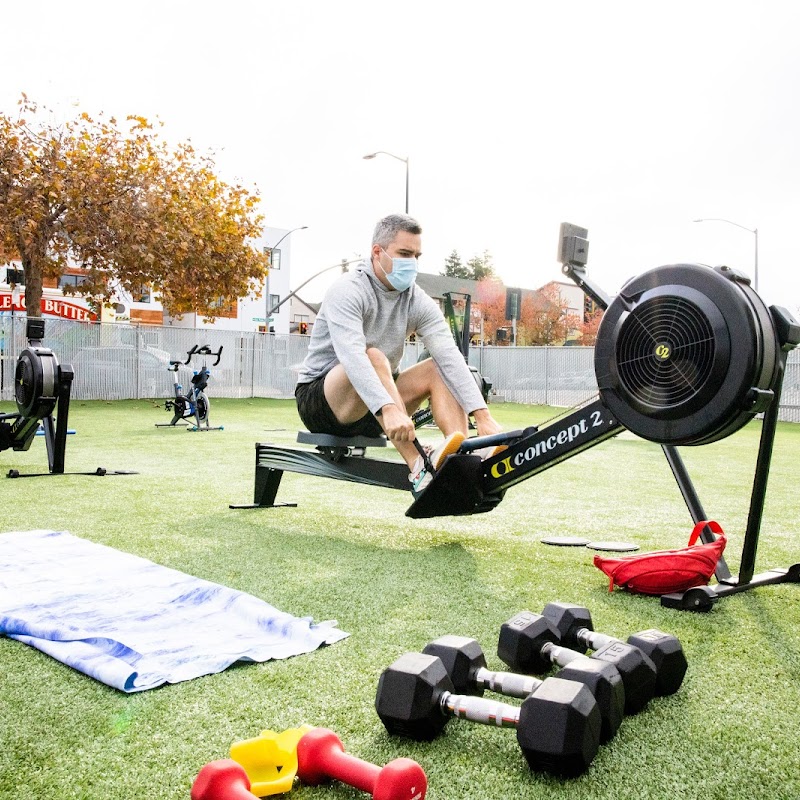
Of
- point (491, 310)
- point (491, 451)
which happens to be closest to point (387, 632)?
point (491, 451)

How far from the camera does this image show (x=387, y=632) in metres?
2.09

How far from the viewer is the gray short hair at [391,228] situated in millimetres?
3357

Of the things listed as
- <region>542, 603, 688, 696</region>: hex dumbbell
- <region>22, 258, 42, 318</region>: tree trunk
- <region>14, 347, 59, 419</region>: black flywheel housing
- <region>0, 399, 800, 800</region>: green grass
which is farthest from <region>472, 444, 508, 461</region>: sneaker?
<region>22, 258, 42, 318</region>: tree trunk

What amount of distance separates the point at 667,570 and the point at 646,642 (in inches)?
31.3

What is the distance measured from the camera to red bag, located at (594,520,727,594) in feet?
7.93

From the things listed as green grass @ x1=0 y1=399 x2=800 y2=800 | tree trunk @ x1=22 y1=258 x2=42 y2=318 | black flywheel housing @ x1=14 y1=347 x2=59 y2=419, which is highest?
tree trunk @ x1=22 y1=258 x2=42 y2=318

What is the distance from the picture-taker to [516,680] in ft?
5.11

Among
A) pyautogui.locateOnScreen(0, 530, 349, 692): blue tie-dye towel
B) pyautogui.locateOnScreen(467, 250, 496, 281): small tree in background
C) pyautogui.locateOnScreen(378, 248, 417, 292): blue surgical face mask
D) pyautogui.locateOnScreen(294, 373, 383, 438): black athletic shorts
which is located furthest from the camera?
pyautogui.locateOnScreen(467, 250, 496, 281): small tree in background

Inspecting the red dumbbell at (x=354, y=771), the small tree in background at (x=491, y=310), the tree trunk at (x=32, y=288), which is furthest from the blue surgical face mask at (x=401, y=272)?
the small tree in background at (x=491, y=310)

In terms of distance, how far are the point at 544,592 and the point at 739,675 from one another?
0.78 metres

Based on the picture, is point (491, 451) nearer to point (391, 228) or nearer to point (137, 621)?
point (391, 228)

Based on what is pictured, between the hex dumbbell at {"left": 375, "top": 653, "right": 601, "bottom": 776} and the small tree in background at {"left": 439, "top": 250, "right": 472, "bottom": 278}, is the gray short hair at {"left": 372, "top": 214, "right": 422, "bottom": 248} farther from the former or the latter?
the small tree in background at {"left": 439, "top": 250, "right": 472, "bottom": 278}

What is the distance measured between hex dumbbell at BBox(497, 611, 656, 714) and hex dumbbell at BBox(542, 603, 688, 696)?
42 mm

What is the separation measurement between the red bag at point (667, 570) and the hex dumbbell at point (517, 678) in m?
0.98
